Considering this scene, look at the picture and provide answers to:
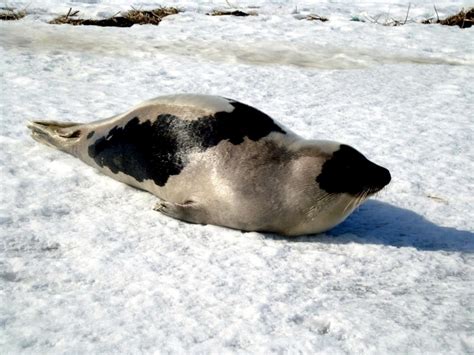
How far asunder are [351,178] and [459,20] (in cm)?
541

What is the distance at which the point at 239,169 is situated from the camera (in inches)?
114

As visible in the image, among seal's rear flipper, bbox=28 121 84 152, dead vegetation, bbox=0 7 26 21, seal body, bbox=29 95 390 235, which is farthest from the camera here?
dead vegetation, bbox=0 7 26 21

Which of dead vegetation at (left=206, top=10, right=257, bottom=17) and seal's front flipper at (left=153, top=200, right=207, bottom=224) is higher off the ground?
dead vegetation at (left=206, top=10, right=257, bottom=17)

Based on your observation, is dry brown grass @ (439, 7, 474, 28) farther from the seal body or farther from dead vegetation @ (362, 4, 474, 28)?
the seal body

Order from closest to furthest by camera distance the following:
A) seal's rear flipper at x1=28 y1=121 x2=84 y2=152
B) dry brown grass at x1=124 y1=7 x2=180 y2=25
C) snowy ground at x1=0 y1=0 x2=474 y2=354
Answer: snowy ground at x1=0 y1=0 x2=474 y2=354 < seal's rear flipper at x1=28 y1=121 x2=84 y2=152 < dry brown grass at x1=124 y1=7 x2=180 y2=25

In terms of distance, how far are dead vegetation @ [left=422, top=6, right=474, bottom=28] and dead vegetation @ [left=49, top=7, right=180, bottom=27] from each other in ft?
9.21

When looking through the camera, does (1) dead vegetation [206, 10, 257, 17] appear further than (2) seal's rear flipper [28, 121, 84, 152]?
Yes

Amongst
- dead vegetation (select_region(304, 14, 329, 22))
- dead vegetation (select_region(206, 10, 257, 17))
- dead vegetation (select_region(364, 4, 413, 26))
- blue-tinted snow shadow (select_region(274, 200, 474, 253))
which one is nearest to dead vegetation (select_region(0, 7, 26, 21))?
dead vegetation (select_region(206, 10, 257, 17))

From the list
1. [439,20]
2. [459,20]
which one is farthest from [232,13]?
[459,20]

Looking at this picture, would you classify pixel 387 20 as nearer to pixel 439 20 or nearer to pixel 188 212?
pixel 439 20

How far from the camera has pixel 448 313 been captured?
87.2 inches

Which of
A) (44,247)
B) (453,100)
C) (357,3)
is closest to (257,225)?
(44,247)

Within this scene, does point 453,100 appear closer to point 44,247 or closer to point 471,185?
point 471,185

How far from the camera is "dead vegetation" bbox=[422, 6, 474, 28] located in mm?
7578
